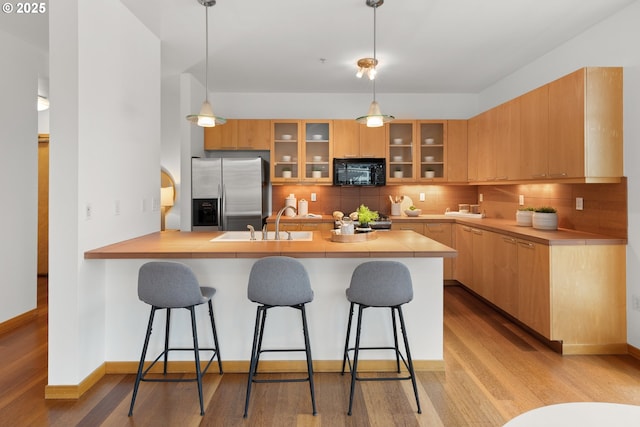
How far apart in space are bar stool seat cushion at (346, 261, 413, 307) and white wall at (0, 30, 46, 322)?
350 centimetres

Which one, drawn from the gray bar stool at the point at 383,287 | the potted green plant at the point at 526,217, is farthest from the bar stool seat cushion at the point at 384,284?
the potted green plant at the point at 526,217

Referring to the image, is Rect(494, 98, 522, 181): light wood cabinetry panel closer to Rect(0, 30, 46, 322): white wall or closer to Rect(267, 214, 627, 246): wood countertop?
Rect(267, 214, 627, 246): wood countertop

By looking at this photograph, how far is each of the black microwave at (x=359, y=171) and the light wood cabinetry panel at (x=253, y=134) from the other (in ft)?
3.33

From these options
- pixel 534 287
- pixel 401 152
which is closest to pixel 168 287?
pixel 534 287

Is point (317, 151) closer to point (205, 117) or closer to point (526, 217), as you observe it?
point (205, 117)

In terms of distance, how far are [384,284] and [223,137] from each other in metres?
3.85

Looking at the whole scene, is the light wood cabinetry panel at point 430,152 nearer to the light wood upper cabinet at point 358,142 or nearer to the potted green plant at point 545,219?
the light wood upper cabinet at point 358,142

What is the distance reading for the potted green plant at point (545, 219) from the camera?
3.79 m

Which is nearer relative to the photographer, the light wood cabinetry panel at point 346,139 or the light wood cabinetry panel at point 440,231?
the light wood cabinetry panel at point 440,231

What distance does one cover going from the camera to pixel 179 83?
4.93 m

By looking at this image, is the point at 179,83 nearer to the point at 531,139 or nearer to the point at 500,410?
the point at 531,139

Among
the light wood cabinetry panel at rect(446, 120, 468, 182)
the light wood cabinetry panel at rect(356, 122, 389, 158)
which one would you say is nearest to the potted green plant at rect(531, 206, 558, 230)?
the light wood cabinetry panel at rect(446, 120, 468, 182)

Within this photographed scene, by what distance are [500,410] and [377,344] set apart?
2.85ft

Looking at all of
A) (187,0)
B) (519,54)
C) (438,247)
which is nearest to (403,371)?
(438,247)
